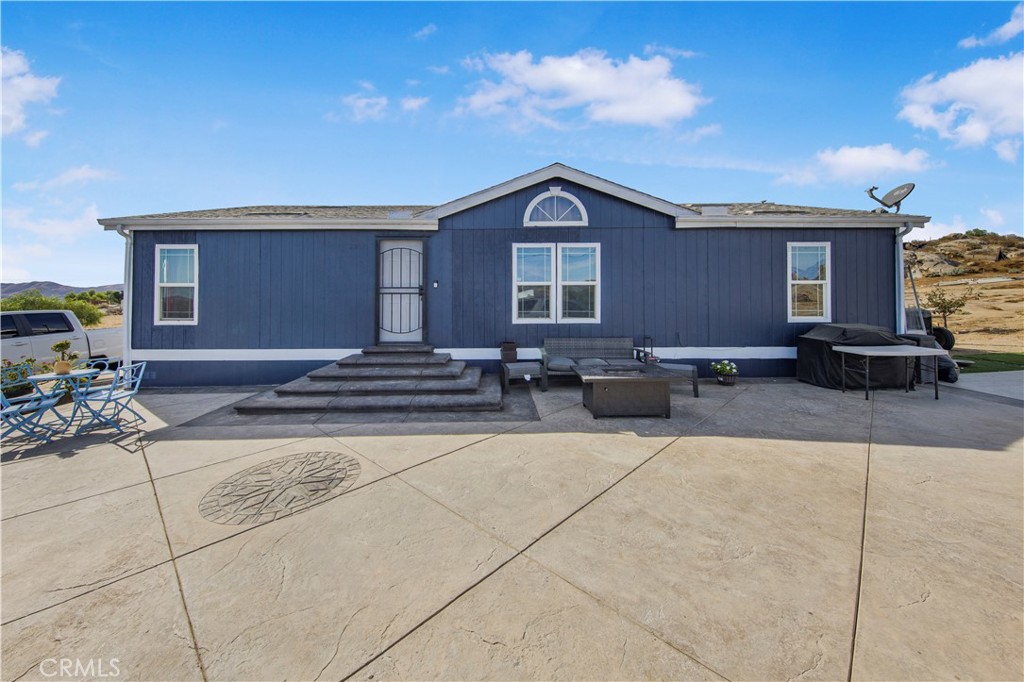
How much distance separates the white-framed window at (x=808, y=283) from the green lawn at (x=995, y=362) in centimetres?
405

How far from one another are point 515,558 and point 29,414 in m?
5.69

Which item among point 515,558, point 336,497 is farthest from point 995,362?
point 336,497

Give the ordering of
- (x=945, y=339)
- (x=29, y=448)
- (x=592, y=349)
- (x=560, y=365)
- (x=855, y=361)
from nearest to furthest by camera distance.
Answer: (x=29, y=448) < (x=560, y=365) < (x=855, y=361) < (x=592, y=349) < (x=945, y=339)

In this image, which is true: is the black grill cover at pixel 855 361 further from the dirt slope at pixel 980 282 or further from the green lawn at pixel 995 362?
the dirt slope at pixel 980 282

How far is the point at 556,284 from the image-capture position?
7340 mm

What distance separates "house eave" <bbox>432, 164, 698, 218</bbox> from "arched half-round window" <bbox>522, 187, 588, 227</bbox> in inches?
13.1

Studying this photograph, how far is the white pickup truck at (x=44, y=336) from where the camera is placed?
7.14 metres

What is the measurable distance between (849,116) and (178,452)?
46.0ft

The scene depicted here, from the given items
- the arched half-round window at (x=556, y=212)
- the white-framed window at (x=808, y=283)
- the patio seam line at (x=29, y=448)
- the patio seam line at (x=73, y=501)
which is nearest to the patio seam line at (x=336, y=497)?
the patio seam line at (x=73, y=501)

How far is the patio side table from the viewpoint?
20.7 ft

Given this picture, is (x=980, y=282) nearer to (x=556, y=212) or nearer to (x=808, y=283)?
(x=808, y=283)

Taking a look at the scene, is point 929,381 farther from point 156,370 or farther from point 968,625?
point 156,370

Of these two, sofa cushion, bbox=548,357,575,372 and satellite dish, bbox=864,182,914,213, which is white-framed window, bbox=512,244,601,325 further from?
satellite dish, bbox=864,182,914,213

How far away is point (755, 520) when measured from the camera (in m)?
2.47
